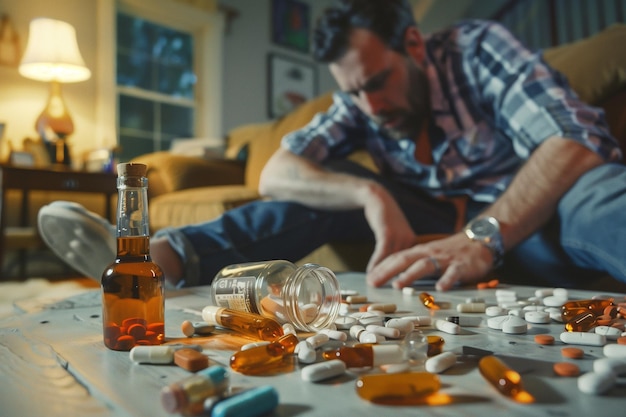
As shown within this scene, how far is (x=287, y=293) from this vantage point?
0.57 m

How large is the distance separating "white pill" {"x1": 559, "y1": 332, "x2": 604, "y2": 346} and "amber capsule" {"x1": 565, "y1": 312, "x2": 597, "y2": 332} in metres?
0.06

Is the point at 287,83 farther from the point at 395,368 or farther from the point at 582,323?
the point at 395,368

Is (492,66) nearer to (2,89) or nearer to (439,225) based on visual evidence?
(439,225)

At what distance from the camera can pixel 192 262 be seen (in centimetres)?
108

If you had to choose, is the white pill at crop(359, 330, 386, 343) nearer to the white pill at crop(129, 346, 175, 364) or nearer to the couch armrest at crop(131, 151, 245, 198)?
the white pill at crop(129, 346, 175, 364)

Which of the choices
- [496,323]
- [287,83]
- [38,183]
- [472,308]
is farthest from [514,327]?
[287,83]

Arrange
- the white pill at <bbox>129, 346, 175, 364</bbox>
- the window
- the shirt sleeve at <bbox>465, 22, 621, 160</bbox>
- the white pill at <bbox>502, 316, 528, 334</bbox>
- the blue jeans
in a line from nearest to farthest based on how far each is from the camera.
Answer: the white pill at <bbox>129, 346, 175, 364</bbox>, the white pill at <bbox>502, 316, 528, 334</bbox>, the blue jeans, the shirt sleeve at <bbox>465, 22, 621, 160</bbox>, the window

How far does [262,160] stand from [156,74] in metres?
1.75

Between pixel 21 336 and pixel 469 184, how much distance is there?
110 cm

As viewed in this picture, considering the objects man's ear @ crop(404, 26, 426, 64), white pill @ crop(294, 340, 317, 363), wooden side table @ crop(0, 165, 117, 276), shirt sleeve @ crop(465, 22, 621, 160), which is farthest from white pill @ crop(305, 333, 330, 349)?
wooden side table @ crop(0, 165, 117, 276)

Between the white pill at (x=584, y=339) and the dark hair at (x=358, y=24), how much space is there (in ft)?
3.33

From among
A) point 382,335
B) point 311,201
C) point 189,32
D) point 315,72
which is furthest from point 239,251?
point 315,72

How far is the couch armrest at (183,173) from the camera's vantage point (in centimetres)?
263

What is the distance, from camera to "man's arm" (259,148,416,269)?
3.59 feet
